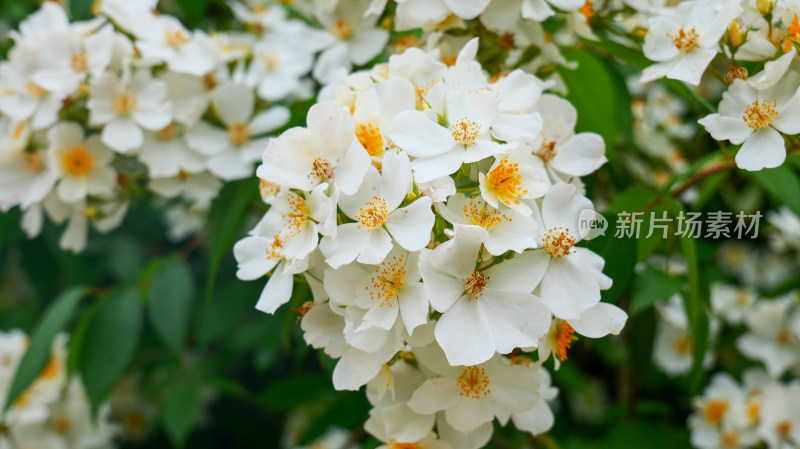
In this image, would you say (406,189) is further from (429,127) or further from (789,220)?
A: (789,220)

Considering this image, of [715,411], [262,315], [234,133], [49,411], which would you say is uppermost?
[234,133]

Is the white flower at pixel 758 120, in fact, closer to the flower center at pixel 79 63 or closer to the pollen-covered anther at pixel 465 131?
the pollen-covered anther at pixel 465 131

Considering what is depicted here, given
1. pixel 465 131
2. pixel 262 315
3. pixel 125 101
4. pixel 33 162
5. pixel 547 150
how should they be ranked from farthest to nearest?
pixel 262 315 < pixel 33 162 < pixel 125 101 < pixel 547 150 < pixel 465 131

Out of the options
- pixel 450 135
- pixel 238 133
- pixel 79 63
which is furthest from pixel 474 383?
pixel 79 63

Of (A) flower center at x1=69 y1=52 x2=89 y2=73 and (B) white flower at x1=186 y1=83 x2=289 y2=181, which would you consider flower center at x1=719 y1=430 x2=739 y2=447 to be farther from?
(A) flower center at x1=69 y1=52 x2=89 y2=73

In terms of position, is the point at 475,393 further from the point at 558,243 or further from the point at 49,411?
the point at 49,411

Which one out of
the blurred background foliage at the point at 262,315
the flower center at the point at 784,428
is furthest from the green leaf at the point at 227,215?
the flower center at the point at 784,428

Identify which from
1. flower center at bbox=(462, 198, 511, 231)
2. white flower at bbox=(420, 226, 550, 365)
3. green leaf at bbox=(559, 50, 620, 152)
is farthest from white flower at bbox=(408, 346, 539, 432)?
green leaf at bbox=(559, 50, 620, 152)
